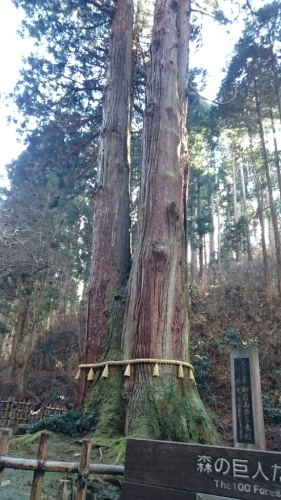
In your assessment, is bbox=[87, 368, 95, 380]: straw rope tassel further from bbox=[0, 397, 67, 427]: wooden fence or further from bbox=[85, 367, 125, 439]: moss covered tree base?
bbox=[0, 397, 67, 427]: wooden fence

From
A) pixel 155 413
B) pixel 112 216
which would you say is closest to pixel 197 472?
pixel 155 413

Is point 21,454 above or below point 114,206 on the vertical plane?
below

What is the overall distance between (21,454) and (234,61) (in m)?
13.5

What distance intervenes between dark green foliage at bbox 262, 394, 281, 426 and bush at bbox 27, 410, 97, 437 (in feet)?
14.4

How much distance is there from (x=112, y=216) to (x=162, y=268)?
168 centimetres

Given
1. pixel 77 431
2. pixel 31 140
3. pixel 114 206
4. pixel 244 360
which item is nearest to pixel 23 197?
pixel 31 140

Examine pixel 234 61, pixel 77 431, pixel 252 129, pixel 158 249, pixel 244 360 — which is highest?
pixel 234 61

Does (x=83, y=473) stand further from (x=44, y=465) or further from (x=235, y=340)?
(x=235, y=340)

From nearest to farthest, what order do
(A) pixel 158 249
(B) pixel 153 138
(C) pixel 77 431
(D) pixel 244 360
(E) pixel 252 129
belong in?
(D) pixel 244 360
(C) pixel 77 431
(A) pixel 158 249
(B) pixel 153 138
(E) pixel 252 129

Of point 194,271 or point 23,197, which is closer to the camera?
point 23,197

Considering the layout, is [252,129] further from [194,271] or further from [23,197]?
[23,197]

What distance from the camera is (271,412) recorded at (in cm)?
786

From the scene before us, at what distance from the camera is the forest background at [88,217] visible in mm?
9820

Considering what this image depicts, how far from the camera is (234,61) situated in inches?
540
